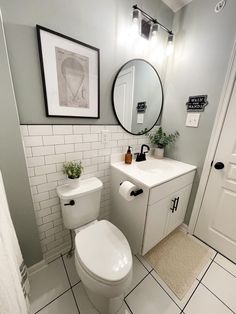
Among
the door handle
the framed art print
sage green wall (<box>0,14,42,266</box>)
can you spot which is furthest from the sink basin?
sage green wall (<box>0,14,42,266</box>)

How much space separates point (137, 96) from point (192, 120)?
0.63 m

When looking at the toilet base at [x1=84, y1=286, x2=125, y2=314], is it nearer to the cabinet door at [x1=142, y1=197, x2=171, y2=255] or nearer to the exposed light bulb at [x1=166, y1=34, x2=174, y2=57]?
the cabinet door at [x1=142, y1=197, x2=171, y2=255]

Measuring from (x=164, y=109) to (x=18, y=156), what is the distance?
1.56m

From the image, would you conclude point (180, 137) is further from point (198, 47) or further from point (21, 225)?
point (21, 225)

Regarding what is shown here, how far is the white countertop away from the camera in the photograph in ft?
3.67

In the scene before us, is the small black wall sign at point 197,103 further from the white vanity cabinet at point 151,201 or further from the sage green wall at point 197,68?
the white vanity cabinet at point 151,201

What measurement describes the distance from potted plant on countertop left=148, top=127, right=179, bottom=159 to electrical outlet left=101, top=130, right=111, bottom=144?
1.90 feet

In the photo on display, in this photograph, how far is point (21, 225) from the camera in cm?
105

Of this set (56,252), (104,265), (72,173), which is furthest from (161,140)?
(56,252)

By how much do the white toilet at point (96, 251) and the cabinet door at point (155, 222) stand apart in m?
0.26

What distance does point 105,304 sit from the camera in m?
0.93

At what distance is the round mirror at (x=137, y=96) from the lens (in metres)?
1.32

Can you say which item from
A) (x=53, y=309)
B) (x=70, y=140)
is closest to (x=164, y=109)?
(x=70, y=140)

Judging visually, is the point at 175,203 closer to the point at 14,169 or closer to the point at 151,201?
the point at 151,201
